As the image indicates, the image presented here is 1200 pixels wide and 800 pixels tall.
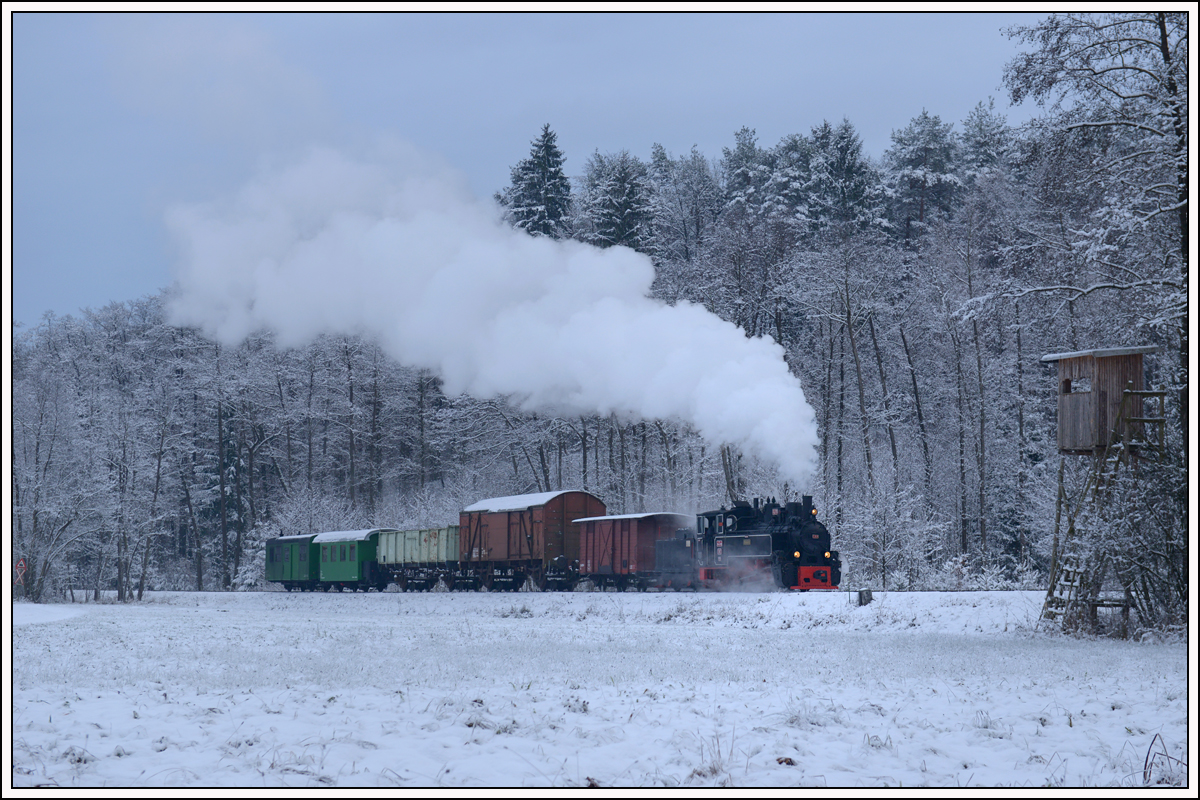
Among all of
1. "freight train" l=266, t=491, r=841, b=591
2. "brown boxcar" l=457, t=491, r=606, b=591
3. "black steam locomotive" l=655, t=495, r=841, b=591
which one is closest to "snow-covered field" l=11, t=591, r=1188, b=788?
"black steam locomotive" l=655, t=495, r=841, b=591

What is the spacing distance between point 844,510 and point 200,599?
78.6 ft

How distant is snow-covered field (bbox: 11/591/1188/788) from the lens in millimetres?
7230

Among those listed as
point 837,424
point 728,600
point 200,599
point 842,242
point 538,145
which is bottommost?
point 200,599

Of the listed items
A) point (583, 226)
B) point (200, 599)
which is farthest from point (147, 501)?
point (583, 226)

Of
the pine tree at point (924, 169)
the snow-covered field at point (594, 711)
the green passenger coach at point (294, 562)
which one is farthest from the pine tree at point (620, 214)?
the snow-covered field at point (594, 711)

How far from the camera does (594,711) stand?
360 inches

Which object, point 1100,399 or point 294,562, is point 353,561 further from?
point 1100,399

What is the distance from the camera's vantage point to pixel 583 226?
50.5 m

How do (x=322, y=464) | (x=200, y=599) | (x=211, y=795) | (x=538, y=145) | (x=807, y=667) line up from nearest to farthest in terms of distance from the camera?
(x=211, y=795) → (x=807, y=667) → (x=200, y=599) → (x=538, y=145) → (x=322, y=464)

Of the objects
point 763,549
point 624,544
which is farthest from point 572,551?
point 763,549

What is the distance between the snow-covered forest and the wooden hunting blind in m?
0.49

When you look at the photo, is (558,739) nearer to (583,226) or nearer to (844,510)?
(844,510)

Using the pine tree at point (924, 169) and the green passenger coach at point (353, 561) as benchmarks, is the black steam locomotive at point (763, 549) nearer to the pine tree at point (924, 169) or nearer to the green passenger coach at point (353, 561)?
the green passenger coach at point (353, 561)

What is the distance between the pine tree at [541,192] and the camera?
49.8m
